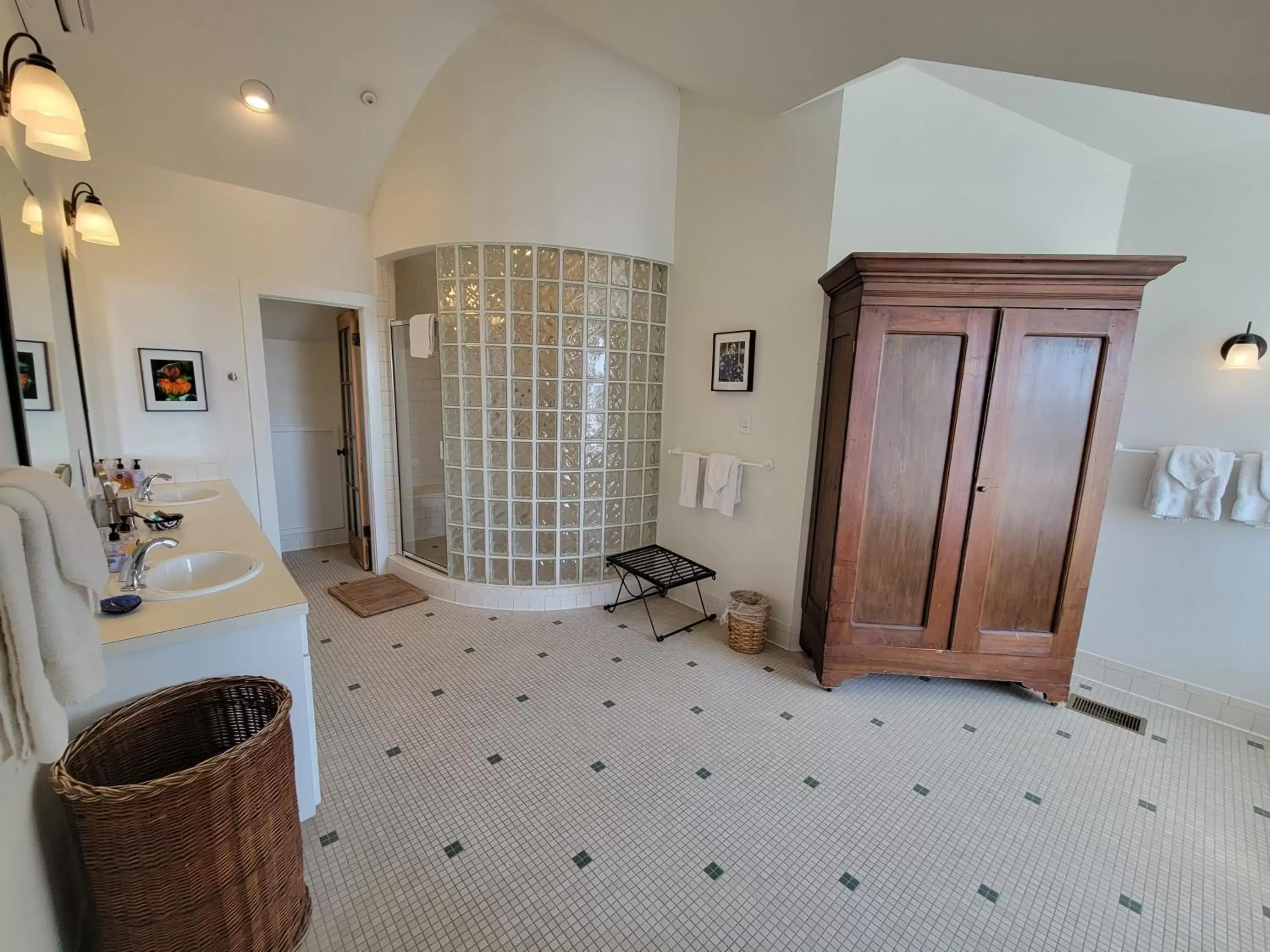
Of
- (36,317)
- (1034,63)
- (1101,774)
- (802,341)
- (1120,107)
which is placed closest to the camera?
(36,317)

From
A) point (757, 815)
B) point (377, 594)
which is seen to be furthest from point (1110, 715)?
point (377, 594)

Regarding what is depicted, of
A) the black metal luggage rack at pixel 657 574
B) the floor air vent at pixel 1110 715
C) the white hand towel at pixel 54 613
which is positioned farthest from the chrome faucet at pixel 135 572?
the floor air vent at pixel 1110 715

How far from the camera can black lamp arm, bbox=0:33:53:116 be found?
1.19m

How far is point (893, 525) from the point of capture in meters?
2.40

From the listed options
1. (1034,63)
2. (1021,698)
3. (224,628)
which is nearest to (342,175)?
(224,628)

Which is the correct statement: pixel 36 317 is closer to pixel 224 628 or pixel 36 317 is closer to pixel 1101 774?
pixel 224 628

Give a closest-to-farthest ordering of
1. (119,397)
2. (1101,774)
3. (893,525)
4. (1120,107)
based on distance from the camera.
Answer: (1101,774) < (1120,107) < (893,525) < (119,397)

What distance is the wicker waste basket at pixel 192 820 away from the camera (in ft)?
3.53

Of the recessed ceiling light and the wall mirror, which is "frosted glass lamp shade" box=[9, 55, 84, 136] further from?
the recessed ceiling light

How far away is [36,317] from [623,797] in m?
2.43

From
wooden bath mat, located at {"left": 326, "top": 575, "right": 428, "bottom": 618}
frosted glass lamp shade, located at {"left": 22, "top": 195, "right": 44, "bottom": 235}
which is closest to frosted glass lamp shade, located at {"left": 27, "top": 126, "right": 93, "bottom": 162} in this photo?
frosted glass lamp shade, located at {"left": 22, "top": 195, "right": 44, "bottom": 235}

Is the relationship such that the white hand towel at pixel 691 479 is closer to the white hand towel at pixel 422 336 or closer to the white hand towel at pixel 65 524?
the white hand towel at pixel 422 336

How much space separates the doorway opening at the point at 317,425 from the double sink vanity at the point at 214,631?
1953 millimetres

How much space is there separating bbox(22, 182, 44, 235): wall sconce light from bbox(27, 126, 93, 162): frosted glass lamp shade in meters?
0.24
